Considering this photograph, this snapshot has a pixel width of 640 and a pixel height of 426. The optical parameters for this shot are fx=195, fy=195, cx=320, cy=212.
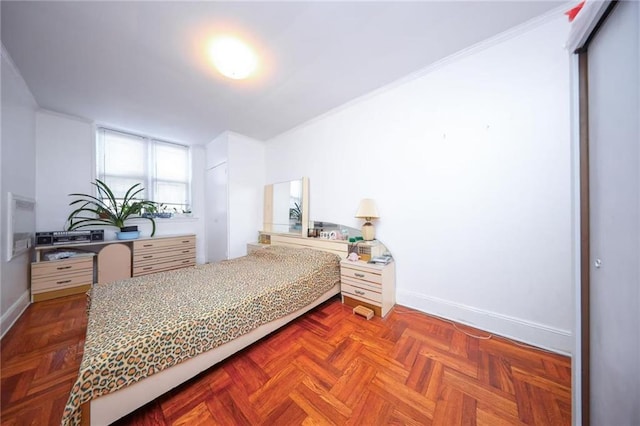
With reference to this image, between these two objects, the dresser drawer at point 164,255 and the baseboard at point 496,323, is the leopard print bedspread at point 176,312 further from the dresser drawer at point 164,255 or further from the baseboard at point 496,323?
the dresser drawer at point 164,255

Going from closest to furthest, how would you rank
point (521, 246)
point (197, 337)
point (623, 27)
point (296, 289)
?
point (623, 27) < point (197, 337) < point (521, 246) < point (296, 289)

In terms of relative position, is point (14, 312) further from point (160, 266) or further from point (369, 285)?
point (369, 285)

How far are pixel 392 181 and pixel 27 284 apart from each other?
4.76m

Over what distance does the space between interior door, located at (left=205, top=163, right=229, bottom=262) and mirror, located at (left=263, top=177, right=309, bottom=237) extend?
76cm

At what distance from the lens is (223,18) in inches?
62.0

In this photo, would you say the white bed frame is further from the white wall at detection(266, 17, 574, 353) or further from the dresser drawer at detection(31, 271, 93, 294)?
the dresser drawer at detection(31, 271, 93, 294)

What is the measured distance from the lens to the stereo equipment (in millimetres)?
2676

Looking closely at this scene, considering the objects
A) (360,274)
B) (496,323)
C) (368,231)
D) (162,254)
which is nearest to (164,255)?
(162,254)

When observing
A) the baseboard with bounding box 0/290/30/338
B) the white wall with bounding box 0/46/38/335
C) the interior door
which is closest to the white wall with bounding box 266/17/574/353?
the interior door

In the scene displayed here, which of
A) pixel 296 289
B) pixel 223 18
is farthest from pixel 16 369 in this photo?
pixel 223 18

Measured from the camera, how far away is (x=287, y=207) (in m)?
3.51

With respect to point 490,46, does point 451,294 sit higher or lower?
lower

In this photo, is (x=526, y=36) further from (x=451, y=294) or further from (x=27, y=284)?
(x=27, y=284)

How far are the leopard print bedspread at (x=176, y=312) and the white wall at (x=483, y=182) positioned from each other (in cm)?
122
